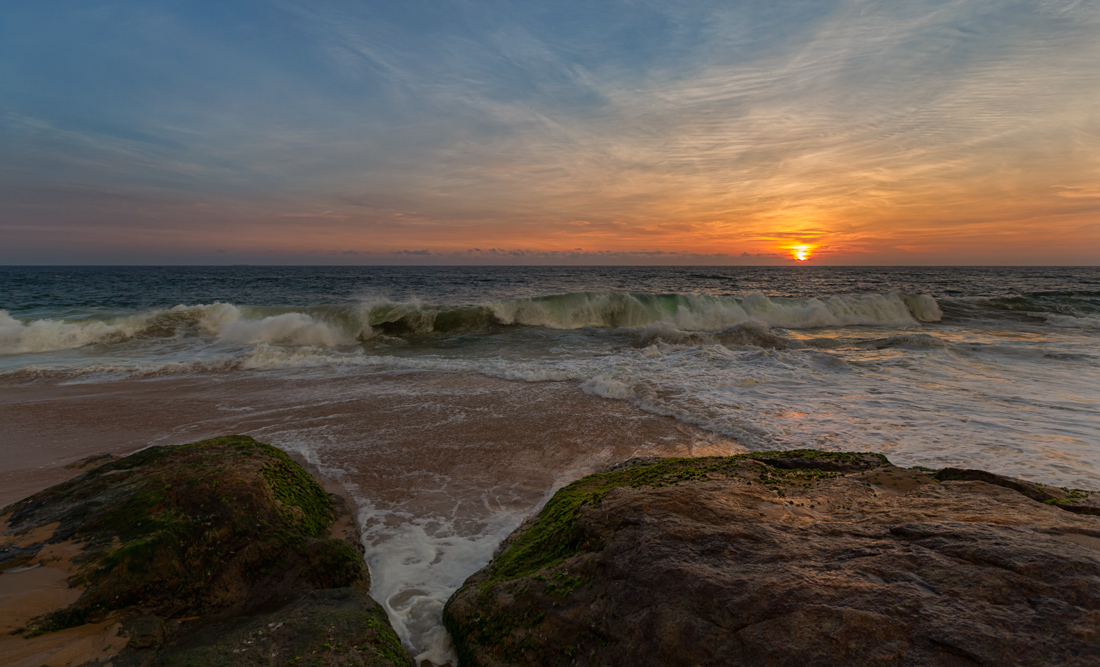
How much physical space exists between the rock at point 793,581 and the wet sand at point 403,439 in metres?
0.80

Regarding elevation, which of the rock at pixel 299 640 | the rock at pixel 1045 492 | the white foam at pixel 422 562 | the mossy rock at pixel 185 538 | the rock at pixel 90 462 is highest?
the rock at pixel 1045 492

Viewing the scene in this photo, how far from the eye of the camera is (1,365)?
12219 millimetres

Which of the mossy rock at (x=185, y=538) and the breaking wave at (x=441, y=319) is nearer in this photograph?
the mossy rock at (x=185, y=538)

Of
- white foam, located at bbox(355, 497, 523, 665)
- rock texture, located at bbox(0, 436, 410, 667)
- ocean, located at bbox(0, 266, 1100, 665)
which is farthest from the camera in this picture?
ocean, located at bbox(0, 266, 1100, 665)

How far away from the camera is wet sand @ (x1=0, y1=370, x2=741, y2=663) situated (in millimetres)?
4184

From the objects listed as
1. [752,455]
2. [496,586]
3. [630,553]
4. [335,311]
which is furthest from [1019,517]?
[335,311]

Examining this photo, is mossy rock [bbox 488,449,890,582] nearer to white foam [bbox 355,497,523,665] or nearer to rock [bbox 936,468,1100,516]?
white foam [bbox 355,497,523,665]

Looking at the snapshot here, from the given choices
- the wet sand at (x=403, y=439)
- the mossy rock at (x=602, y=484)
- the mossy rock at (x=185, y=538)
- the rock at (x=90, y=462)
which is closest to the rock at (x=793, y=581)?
the mossy rock at (x=602, y=484)

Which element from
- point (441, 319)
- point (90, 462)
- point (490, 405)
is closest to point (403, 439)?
point (490, 405)

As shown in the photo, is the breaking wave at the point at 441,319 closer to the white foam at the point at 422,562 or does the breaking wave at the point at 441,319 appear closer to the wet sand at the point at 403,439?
the wet sand at the point at 403,439

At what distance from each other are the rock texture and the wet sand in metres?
0.52

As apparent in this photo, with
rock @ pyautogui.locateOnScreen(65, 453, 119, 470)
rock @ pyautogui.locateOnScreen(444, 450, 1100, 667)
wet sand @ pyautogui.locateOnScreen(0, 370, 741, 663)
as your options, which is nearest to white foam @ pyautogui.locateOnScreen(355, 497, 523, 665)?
wet sand @ pyautogui.locateOnScreen(0, 370, 741, 663)

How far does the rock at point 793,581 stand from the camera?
195 cm

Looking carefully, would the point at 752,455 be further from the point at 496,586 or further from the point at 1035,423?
the point at 1035,423
